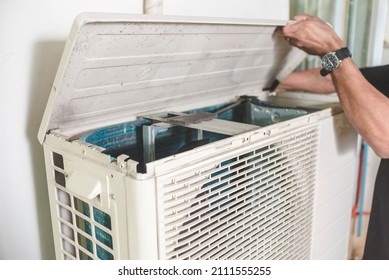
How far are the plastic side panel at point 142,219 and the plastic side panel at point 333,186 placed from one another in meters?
0.79

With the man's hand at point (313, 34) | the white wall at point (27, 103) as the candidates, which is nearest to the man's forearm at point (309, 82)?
the man's hand at point (313, 34)

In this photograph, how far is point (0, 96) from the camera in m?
1.12

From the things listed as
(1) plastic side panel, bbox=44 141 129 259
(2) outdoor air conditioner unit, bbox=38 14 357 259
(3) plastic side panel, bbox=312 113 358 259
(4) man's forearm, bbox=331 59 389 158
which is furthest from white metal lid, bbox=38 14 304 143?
(3) plastic side panel, bbox=312 113 358 259

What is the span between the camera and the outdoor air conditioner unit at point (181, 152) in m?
0.86

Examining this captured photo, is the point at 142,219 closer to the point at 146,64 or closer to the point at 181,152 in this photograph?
the point at 181,152

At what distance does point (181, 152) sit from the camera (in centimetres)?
90

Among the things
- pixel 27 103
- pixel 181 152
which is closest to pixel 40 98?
pixel 27 103

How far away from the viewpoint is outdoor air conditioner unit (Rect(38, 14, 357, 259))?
86cm

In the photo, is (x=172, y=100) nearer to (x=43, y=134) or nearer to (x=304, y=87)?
(x=43, y=134)

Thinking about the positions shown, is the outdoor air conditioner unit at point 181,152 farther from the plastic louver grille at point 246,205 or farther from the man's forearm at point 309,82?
the man's forearm at point 309,82

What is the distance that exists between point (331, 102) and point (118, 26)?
1154mm

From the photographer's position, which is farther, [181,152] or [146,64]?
[146,64]
